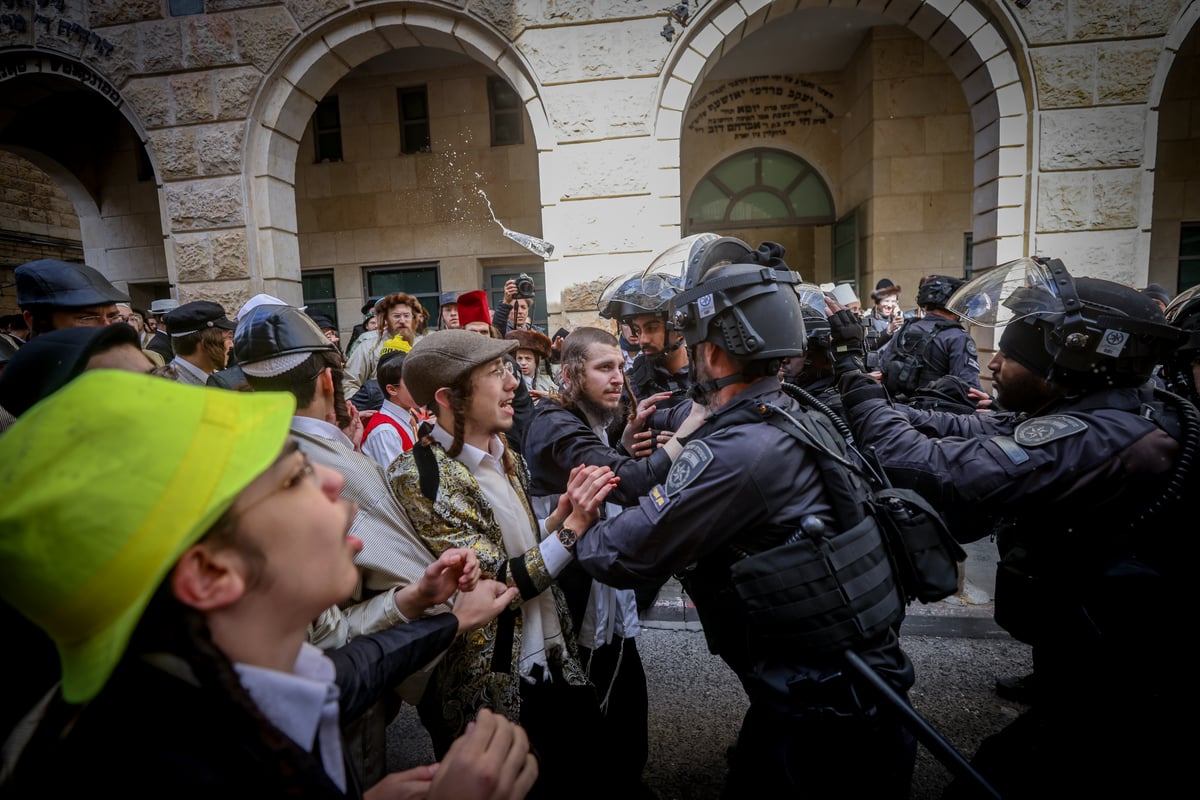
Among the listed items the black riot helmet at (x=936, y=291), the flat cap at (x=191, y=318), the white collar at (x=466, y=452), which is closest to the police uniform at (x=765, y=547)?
the white collar at (x=466, y=452)

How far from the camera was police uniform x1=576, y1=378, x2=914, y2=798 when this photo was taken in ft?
5.37

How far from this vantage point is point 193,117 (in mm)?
6559

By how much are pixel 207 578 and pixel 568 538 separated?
116 cm

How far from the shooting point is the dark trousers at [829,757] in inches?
65.7

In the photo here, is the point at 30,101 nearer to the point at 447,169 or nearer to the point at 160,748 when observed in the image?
the point at 447,169

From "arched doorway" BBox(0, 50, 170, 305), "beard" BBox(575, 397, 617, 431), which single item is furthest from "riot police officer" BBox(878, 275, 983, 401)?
"arched doorway" BBox(0, 50, 170, 305)

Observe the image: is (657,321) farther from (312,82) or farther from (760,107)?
(760,107)

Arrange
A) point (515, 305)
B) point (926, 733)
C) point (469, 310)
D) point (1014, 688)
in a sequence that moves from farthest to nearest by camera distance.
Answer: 1. point (515, 305)
2. point (469, 310)
3. point (1014, 688)
4. point (926, 733)

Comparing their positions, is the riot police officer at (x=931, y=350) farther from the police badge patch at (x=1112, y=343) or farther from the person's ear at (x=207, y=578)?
the person's ear at (x=207, y=578)


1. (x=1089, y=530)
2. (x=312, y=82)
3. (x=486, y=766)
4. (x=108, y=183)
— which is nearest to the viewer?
(x=486, y=766)

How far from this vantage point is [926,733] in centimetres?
144

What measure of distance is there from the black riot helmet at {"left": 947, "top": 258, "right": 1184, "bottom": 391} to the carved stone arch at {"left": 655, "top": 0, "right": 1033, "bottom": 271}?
15.3 ft

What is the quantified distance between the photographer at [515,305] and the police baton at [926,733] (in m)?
4.61

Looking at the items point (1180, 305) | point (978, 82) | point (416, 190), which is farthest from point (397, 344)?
point (978, 82)
